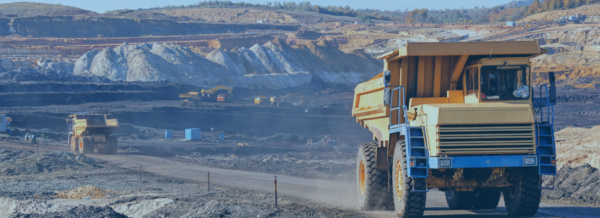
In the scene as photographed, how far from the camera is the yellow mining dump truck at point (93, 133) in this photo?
30.1 m

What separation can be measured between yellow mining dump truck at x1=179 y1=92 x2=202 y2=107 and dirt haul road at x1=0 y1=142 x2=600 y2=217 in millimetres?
19000

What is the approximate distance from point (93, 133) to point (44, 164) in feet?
26.3

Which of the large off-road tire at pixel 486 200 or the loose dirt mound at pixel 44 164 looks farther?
the loose dirt mound at pixel 44 164

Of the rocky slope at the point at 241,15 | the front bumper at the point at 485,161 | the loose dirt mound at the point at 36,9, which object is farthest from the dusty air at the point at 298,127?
the rocky slope at the point at 241,15

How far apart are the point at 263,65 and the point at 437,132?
69989mm

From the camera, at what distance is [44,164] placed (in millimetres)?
22656

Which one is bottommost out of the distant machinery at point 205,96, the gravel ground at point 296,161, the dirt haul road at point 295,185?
the gravel ground at point 296,161

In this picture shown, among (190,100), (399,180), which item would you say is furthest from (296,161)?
(190,100)

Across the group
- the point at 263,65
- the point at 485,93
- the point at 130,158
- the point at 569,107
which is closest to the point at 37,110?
the point at 130,158

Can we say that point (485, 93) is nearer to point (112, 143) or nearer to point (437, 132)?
point (437, 132)

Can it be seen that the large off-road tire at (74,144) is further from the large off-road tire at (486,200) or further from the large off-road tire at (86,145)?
the large off-road tire at (486,200)

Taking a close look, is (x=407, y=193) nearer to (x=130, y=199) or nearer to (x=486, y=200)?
(x=486, y=200)

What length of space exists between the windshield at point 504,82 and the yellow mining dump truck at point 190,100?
43.7 m

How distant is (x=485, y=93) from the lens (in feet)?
29.1
